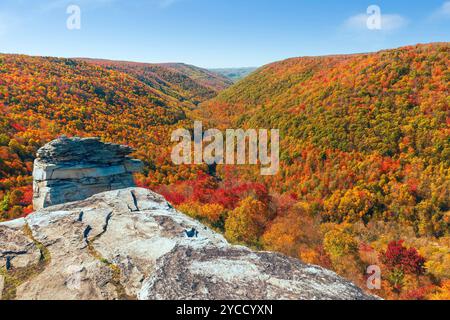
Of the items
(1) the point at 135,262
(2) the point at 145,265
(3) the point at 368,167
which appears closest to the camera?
(2) the point at 145,265

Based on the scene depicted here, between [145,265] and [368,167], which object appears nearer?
[145,265]

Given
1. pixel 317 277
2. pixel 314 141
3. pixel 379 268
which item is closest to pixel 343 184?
pixel 314 141

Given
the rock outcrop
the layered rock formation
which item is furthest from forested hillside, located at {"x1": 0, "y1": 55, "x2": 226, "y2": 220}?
the layered rock formation

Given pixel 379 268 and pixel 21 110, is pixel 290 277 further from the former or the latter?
pixel 21 110

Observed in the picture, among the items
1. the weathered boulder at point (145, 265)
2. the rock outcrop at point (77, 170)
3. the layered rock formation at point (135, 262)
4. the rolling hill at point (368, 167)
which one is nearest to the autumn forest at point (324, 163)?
the rolling hill at point (368, 167)

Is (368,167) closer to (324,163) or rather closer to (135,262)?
(324,163)

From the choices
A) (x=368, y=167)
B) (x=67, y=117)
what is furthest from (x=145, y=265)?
(x=67, y=117)

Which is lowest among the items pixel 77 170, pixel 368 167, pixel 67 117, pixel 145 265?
pixel 368 167
